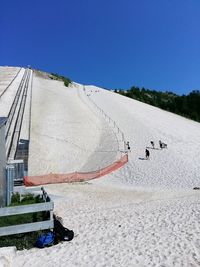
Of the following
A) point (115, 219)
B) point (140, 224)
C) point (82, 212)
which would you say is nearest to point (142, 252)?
point (140, 224)

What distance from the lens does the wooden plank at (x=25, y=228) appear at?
413 inches

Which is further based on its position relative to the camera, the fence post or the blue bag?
the fence post

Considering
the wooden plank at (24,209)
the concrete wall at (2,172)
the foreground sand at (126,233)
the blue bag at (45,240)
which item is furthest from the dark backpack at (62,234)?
the concrete wall at (2,172)

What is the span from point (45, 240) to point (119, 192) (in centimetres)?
977

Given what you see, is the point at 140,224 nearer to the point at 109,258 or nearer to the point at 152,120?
the point at 109,258

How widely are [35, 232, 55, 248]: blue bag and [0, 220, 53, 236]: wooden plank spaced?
0.36 meters

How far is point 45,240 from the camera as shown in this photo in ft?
34.1

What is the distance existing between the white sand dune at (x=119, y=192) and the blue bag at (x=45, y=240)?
18cm

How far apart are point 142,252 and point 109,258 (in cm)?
88

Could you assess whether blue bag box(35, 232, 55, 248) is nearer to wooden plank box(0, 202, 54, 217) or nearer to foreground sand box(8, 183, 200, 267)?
foreground sand box(8, 183, 200, 267)

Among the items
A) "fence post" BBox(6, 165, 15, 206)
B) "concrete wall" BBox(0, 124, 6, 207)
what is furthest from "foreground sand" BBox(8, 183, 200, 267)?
"concrete wall" BBox(0, 124, 6, 207)

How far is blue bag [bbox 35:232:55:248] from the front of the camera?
33.9 feet

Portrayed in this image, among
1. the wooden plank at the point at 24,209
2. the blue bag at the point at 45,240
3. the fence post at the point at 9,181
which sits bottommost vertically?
the blue bag at the point at 45,240

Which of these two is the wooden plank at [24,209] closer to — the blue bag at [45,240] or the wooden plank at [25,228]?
the wooden plank at [25,228]
